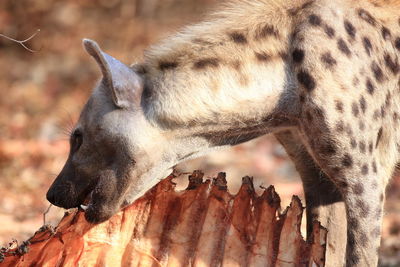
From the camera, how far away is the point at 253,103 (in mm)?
4883

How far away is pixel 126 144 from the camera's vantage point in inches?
186

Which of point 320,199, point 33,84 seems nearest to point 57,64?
point 33,84

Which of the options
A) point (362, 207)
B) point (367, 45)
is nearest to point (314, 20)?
point (367, 45)

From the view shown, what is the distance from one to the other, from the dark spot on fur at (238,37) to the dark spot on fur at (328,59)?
488mm

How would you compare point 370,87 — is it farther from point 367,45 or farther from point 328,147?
point 328,147

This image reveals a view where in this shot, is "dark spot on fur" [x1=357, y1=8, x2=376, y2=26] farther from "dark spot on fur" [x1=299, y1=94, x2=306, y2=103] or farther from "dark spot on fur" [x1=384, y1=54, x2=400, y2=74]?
"dark spot on fur" [x1=299, y1=94, x2=306, y2=103]

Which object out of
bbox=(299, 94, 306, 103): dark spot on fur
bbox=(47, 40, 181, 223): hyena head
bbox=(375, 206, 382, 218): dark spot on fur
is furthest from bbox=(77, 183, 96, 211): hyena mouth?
bbox=(375, 206, 382, 218): dark spot on fur

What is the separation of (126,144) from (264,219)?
2.99 ft

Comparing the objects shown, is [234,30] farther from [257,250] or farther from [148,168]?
[257,250]

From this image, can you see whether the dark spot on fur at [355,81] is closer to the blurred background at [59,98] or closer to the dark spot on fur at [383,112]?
the dark spot on fur at [383,112]

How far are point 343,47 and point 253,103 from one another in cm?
63

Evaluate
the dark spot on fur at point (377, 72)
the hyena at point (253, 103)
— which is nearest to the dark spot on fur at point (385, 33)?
the hyena at point (253, 103)

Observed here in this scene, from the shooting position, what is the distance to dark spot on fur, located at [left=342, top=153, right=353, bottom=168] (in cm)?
473

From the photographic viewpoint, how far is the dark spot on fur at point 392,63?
16.3 feet
